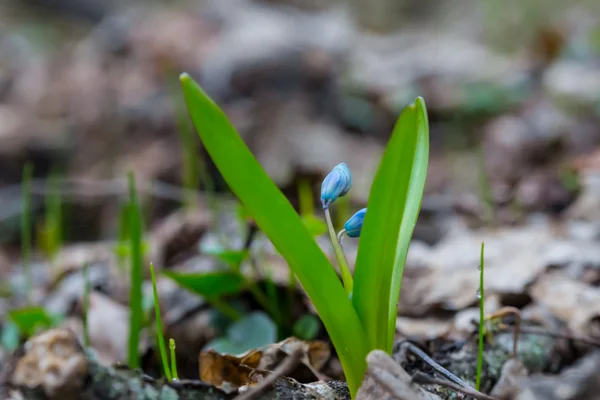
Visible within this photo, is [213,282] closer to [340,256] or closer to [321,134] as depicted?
[340,256]

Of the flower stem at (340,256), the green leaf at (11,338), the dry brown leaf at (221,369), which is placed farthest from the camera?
the green leaf at (11,338)

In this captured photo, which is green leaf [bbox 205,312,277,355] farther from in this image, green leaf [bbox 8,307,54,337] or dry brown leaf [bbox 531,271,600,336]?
dry brown leaf [bbox 531,271,600,336]

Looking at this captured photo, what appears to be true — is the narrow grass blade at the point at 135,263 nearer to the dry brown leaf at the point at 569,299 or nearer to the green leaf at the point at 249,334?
the green leaf at the point at 249,334

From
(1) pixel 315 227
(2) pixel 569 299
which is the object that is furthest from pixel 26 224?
(2) pixel 569 299


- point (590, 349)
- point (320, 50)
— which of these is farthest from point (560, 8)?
point (590, 349)

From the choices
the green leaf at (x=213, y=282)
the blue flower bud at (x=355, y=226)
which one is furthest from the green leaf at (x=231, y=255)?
the blue flower bud at (x=355, y=226)

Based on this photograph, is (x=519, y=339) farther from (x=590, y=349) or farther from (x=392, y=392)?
(x=392, y=392)
